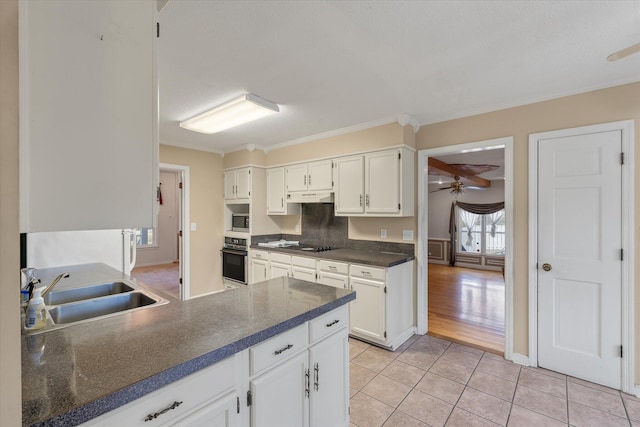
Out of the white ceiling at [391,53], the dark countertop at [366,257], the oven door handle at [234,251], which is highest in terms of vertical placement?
the white ceiling at [391,53]

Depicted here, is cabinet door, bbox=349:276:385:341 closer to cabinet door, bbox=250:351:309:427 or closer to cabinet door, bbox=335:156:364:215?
cabinet door, bbox=335:156:364:215

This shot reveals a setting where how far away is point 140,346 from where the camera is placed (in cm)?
108

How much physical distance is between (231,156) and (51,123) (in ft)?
13.5

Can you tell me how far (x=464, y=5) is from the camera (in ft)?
4.82

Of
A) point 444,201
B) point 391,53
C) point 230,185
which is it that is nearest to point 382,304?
point 391,53

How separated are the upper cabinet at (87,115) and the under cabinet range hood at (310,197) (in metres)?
2.84

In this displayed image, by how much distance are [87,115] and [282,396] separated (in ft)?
4.36

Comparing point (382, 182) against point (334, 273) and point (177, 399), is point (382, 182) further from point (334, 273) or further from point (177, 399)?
point (177, 399)

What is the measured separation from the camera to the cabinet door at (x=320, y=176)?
12.0 ft

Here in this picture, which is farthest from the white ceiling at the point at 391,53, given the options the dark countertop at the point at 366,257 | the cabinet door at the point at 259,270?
the cabinet door at the point at 259,270

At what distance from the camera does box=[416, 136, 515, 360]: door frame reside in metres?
2.74

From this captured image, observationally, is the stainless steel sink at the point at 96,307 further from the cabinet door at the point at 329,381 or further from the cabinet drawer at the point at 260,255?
the cabinet drawer at the point at 260,255

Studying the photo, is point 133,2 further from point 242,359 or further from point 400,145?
point 400,145

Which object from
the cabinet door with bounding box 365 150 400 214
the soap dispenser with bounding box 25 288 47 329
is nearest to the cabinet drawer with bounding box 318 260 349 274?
the cabinet door with bounding box 365 150 400 214
